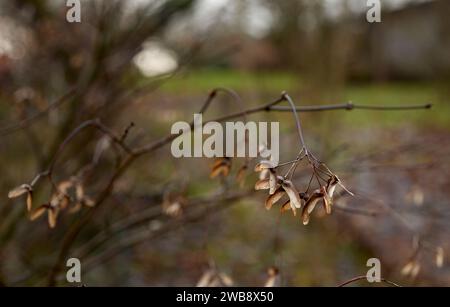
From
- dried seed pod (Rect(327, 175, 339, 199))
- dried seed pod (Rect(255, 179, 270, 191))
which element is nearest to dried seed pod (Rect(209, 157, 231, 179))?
dried seed pod (Rect(255, 179, 270, 191))

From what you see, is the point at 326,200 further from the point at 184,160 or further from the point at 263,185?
the point at 184,160

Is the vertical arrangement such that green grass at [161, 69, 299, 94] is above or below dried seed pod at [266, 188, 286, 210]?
above

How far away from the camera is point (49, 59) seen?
145 inches

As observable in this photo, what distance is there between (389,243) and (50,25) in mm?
3266

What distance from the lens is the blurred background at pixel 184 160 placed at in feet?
7.54

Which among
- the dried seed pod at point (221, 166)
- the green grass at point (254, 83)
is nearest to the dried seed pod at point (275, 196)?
the dried seed pod at point (221, 166)

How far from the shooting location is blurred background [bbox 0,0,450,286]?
90.5 inches

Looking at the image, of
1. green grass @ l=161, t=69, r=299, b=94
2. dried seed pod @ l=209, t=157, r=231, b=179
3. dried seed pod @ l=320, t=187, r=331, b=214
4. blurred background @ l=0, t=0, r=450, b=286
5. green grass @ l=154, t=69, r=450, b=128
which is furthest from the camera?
green grass @ l=154, t=69, r=450, b=128

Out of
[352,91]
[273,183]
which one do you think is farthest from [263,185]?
[352,91]

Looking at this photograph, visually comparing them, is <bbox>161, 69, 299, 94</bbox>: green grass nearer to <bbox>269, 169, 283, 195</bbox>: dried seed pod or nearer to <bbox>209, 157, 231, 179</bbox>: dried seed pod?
<bbox>209, 157, 231, 179</bbox>: dried seed pod
